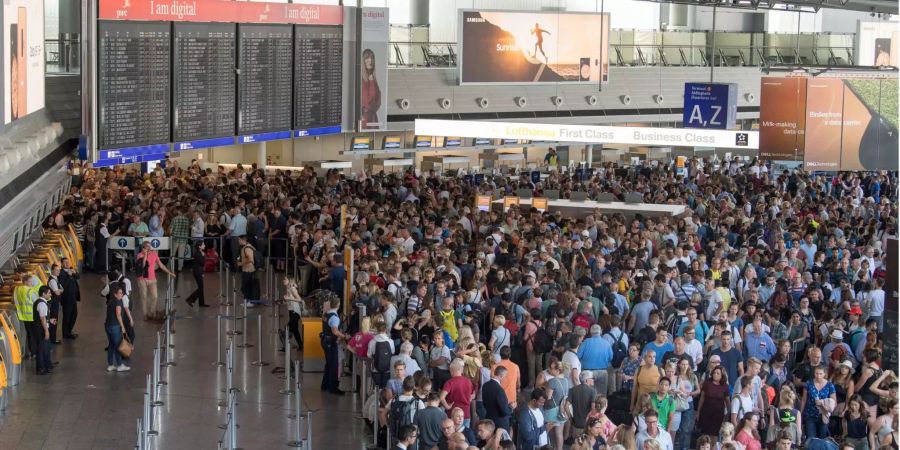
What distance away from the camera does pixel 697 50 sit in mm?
44500

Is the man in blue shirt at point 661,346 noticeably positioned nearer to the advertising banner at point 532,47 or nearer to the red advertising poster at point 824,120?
the red advertising poster at point 824,120

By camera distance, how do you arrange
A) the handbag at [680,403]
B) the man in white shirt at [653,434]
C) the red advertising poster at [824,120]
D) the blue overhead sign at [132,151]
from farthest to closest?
the red advertising poster at [824,120], the blue overhead sign at [132,151], the handbag at [680,403], the man in white shirt at [653,434]

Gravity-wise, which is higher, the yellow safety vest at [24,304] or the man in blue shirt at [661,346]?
the man in blue shirt at [661,346]

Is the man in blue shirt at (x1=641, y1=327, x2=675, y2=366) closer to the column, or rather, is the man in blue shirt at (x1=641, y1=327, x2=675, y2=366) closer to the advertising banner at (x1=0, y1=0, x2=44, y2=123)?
the advertising banner at (x1=0, y1=0, x2=44, y2=123)

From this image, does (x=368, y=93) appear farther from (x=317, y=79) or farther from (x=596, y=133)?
(x=596, y=133)

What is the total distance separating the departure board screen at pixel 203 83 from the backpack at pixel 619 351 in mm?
10139

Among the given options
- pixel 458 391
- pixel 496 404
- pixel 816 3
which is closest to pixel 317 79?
pixel 816 3

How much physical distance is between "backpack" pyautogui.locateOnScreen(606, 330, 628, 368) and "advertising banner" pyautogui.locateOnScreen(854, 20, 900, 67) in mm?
27106

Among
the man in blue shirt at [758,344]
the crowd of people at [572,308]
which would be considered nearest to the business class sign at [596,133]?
the crowd of people at [572,308]

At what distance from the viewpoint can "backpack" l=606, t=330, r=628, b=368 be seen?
47.1ft

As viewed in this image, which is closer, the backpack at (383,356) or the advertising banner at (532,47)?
the backpack at (383,356)

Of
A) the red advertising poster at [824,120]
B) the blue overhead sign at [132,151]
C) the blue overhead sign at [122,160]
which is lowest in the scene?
the blue overhead sign at [122,160]

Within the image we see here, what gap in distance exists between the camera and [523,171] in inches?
1329

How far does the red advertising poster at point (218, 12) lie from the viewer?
20875mm
